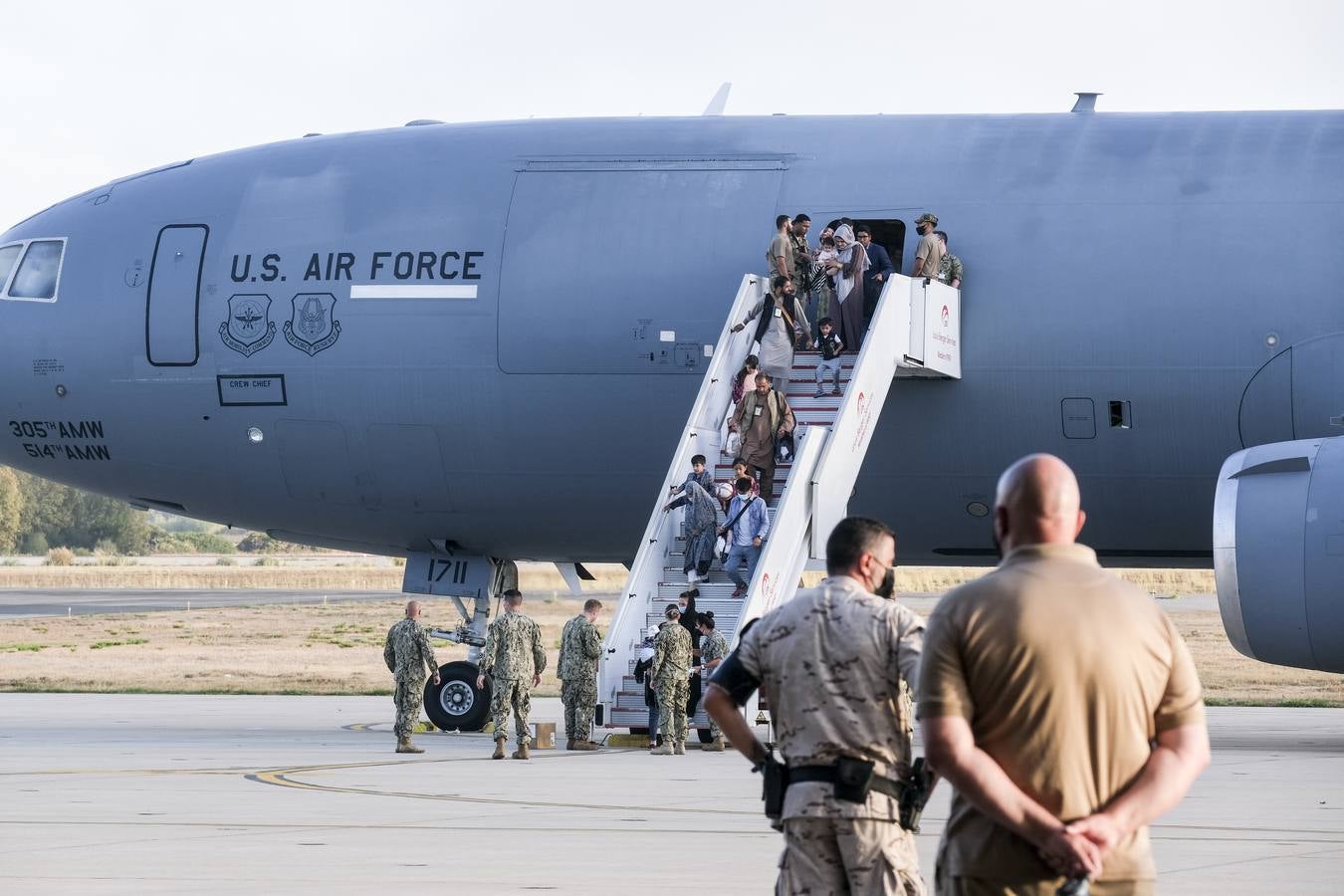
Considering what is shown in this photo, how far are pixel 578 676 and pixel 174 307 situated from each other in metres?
6.38

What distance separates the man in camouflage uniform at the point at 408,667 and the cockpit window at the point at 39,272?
6.03m

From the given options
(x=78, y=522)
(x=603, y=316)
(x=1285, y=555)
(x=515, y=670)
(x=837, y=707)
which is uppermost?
(x=78, y=522)

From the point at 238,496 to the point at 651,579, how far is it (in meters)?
5.61

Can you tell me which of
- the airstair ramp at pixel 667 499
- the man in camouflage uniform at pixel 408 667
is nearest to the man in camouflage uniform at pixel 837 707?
the airstair ramp at pixel 667 499

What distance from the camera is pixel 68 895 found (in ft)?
34.8

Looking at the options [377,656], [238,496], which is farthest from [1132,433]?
[377,656]

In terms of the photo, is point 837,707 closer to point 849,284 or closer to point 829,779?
point 829,779

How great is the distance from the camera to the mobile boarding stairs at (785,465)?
19969 millimetres

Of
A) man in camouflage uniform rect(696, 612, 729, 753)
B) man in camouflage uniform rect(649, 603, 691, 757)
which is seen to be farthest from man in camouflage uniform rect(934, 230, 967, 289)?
man in camouflage uniform rect(649, 603, 691, 757)

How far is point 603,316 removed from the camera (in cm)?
2172

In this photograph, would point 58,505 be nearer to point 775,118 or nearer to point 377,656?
point 377,656

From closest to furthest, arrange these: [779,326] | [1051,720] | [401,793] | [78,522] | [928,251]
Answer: [1051,720] < [401,793] < [928,251] < [779,326] < [78,522]

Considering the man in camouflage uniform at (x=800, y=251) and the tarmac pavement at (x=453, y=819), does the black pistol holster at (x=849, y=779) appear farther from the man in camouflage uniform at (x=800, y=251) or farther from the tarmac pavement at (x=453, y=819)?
the man in camouflage uniform at (x=800, y=251)

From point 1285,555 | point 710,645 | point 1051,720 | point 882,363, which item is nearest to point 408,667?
point 710,645
